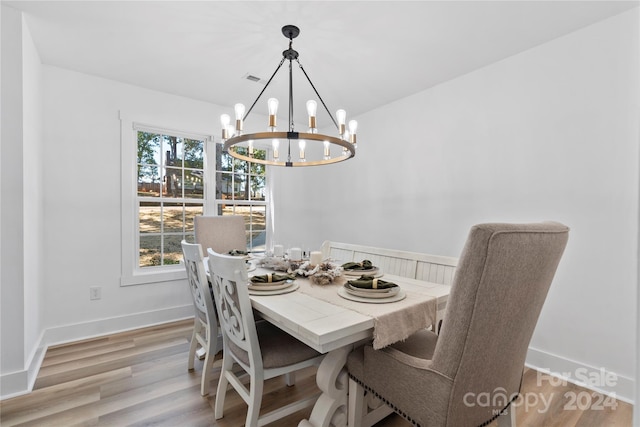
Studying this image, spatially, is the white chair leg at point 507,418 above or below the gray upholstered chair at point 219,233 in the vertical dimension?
below

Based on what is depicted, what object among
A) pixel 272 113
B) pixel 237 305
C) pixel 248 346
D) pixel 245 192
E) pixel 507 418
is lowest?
pixel 507 418

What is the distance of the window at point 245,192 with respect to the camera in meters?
3.75

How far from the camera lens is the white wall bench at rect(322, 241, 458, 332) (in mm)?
1747

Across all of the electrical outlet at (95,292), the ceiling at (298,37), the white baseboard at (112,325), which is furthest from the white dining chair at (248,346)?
the electrical outlet at (95,292)

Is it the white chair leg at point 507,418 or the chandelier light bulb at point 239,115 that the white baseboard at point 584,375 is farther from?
the chandelier light bulb at point 239,115

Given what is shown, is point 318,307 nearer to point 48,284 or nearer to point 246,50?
point 246,50

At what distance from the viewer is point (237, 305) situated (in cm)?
145

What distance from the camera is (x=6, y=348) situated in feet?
6.32

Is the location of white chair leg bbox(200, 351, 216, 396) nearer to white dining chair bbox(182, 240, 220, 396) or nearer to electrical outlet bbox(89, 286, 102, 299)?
white dining chair bbox(182, 240, 220, 396)

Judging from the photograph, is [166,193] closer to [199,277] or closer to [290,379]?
[199,277]

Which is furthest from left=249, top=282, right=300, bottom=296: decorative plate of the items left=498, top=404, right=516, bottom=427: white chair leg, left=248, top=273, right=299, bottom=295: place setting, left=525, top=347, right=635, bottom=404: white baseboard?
left=525, top=347, right=635, bottom=404: white baseboard

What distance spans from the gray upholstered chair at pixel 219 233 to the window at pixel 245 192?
0.72 m

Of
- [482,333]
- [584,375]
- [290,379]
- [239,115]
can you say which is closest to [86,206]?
[239,115]

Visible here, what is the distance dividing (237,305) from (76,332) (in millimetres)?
2387
